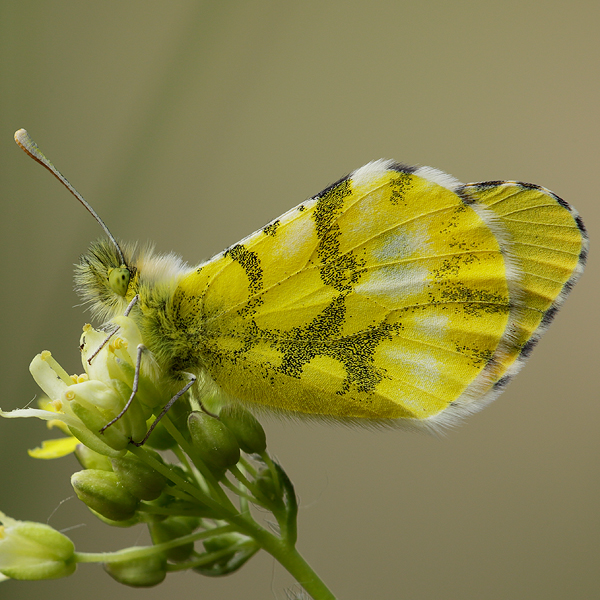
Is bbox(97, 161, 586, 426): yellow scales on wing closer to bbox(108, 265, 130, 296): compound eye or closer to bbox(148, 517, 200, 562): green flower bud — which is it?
bbox(108, 265, 130, 296): compound eye

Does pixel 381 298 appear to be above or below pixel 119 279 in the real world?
below

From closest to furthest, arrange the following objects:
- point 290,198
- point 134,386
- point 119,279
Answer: point 134,386 → point 119,279 → point 290,198

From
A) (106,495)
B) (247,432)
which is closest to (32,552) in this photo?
(106,495)

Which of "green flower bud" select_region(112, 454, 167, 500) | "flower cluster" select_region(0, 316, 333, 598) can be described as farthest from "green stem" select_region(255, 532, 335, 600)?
"green flower bud" select_region(112, 454, 167, 500)

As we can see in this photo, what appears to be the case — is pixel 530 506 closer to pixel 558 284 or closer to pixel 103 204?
pixel 558 284

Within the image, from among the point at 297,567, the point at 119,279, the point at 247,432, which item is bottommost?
the point at 297,567

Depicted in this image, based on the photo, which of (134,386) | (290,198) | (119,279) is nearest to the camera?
(134,386)

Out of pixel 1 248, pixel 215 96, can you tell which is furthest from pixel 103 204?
pixel 215 96

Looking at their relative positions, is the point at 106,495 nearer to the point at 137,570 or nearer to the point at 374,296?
the point at 137,570
